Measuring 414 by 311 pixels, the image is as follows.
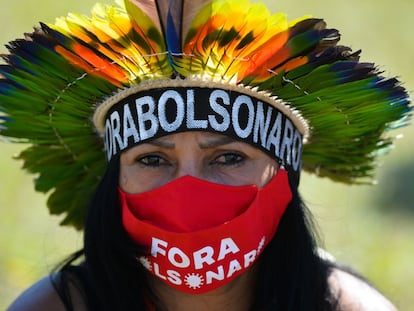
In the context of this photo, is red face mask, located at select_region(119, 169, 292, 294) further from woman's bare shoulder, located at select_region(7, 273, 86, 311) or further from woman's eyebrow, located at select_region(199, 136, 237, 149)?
woman's bare shoulder, located at select_region(7, 273, 86, 311)

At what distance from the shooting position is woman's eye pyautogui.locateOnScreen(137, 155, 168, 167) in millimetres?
3463

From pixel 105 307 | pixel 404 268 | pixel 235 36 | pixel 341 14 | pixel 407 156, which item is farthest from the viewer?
pixel 341 14

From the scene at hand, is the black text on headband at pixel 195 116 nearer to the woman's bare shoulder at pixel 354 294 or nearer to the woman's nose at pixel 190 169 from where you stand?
the woman's nose at pixel 190 169

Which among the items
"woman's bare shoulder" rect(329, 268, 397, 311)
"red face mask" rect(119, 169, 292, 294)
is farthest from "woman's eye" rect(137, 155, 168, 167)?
"woman's bare shoulder" rect(329, 268, 397, 311)

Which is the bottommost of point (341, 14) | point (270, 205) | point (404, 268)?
point (404, 268)

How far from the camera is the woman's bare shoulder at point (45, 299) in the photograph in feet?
11.8

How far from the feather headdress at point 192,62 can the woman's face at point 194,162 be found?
0.60 feet

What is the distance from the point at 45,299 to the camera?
3615mm

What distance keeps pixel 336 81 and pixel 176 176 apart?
60cm

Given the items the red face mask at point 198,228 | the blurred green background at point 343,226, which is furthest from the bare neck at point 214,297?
the blurred green background at point 343,226

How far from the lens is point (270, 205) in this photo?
3.50 metres

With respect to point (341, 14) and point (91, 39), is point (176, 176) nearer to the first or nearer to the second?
point (91, 39)

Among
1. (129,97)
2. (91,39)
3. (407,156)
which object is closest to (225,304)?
(129,97)

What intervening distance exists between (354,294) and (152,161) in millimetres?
943
